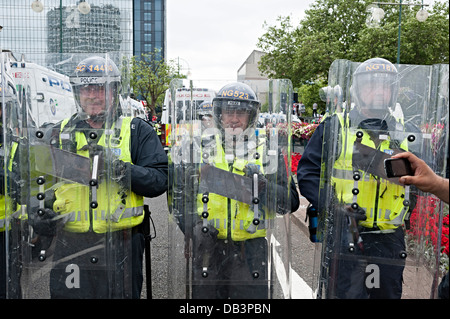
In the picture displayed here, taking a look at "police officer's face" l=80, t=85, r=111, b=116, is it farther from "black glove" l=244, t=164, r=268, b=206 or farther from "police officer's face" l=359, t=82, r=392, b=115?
"police officer's face" l=359, t=82, r=392, b=115

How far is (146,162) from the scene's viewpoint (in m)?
2.90

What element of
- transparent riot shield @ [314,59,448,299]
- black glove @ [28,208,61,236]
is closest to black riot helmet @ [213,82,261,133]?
transparent riot shield @ [314,59,448,299]

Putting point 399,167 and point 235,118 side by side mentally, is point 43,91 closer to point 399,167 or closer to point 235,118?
point 235,118

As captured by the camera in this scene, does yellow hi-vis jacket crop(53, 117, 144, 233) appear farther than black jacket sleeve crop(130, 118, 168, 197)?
No

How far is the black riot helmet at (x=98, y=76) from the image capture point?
8.37 ft

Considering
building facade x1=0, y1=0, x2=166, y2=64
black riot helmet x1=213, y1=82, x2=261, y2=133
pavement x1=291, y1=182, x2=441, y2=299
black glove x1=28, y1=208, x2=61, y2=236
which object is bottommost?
pavement x1=291, y1=182, x2=441, y2=299

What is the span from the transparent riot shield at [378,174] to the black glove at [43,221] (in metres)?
1.67

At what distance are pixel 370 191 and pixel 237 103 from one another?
0.97 m

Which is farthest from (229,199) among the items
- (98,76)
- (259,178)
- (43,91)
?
(43,91)

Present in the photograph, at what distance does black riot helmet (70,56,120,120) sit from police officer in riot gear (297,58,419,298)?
1347 millimetres

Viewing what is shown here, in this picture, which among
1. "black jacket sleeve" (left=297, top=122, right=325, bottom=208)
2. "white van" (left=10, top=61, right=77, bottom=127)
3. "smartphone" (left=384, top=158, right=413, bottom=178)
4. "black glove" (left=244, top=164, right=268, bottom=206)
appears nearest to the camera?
"smartphone" (left=384, top=158, right=413, bottom=178)

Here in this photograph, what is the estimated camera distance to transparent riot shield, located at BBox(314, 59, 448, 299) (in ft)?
8.34

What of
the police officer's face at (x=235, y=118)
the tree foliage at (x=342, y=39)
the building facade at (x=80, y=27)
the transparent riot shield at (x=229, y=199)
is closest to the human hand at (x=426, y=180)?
the transparent riot shield at (x=229, y=199)
